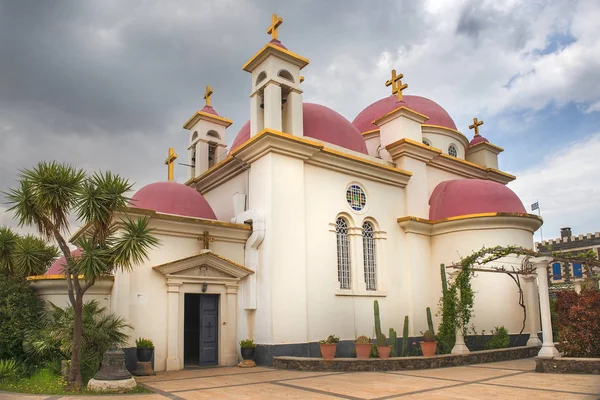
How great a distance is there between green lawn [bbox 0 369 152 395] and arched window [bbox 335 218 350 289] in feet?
26.6

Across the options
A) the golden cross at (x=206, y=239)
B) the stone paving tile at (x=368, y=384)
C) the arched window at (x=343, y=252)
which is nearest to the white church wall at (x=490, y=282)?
the arched window at (x=343, y=252)

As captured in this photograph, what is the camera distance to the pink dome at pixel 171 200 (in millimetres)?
16016

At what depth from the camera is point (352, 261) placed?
1722cm

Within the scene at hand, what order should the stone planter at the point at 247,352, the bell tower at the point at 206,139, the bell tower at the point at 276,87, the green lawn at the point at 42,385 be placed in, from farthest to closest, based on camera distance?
the bell tower at the point at 206,139 < the bell tower at the point at 276,87 < the stone planter at the point at 247,352 < the green lawn at the point at 42,385

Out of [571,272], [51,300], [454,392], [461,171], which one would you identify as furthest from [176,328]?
[571,272]

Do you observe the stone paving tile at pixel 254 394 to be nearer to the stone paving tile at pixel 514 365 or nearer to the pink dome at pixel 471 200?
the stone paving tile at pixel 514 365

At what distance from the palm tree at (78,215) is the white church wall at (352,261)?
6.42 m

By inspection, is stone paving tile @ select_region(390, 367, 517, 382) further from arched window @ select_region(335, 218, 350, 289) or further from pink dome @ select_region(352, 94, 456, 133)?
pink dome @ select_region(352, 94, 456, 133)

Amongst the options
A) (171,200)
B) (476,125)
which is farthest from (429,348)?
(476,125)

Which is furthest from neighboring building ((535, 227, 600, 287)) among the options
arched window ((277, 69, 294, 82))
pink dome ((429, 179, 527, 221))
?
arched window ((277, 69, 294, 82))

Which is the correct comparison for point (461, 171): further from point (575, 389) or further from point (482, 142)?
point (575, 389)

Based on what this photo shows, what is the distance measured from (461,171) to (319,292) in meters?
9.97

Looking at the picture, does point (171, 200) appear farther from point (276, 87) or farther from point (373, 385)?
point (373, 385)

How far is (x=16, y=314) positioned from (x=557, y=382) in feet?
42.2
